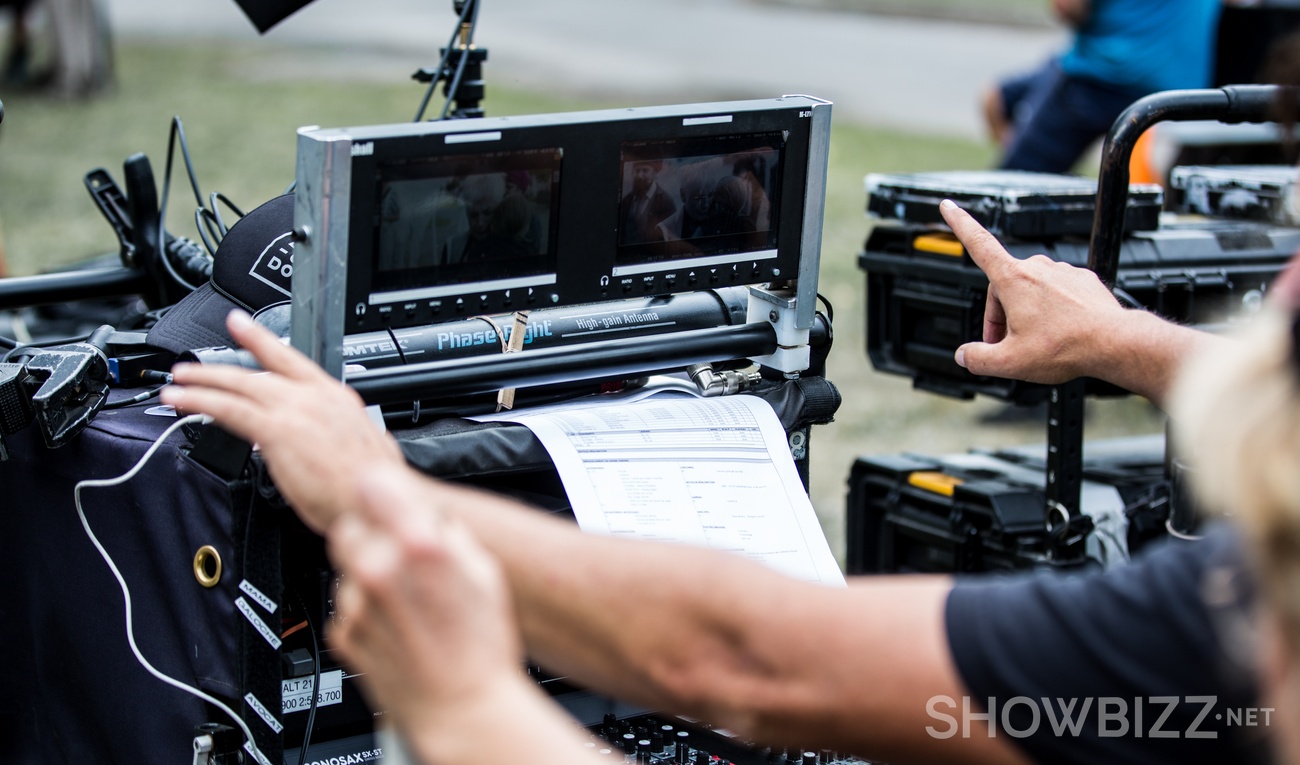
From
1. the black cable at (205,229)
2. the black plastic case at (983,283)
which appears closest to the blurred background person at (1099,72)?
the black plastic case at (983,283)

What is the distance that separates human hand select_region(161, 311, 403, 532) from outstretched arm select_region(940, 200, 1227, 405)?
0.93 meters

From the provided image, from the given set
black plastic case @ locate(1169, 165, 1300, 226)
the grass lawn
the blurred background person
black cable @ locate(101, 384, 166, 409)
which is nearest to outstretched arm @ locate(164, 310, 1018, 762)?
black cable @ locate(101, 384, 166, 409)

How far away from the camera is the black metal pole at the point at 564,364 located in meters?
1.70

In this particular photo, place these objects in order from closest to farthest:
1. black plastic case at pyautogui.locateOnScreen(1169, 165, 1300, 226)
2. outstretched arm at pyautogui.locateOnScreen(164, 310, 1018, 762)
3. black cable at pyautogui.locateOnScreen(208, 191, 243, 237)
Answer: outstretched arm at pyautogui.locateOnScreen(164, 310, 1018, 762)
black cable at pyautogui.locateOnScreen(208, 191, 243, 237)
black plastic case at pyautogui.locateOnScreen(1169, 165, 1300, 226)

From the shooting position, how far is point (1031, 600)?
3.88ft

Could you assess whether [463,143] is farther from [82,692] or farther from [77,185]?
[77,185]

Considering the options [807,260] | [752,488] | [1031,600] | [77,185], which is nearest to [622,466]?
[752,488]

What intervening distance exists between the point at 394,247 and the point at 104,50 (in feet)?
37.9

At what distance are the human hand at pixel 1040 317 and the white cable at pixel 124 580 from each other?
1.03 metres

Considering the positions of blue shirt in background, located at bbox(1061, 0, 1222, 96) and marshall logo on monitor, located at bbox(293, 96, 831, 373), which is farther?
blue shirt in background, located at bbox(1061, 0, 1222, 96)

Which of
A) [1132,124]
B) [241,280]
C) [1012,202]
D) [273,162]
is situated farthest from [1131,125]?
[273,162]

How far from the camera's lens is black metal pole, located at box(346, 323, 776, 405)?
5.57ft

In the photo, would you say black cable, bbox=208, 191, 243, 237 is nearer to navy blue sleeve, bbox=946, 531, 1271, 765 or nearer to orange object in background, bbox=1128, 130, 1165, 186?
navy blue sleeve, bbox=946, 531, 1271, 765

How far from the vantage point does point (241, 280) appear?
1956 mm
